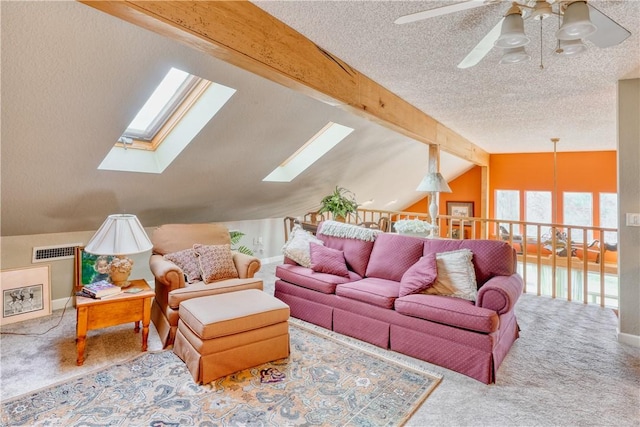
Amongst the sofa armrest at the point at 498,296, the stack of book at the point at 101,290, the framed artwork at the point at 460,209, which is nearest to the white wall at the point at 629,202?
the sofa armrest at the point at 498,296

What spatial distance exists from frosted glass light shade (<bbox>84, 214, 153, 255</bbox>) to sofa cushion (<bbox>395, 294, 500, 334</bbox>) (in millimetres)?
2092

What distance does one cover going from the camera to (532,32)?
2230mm

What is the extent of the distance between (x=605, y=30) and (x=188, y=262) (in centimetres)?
334

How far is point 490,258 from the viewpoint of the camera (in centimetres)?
283

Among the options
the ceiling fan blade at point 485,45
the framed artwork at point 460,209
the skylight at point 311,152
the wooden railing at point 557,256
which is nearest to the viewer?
the ceiling fan blade at point 485,45

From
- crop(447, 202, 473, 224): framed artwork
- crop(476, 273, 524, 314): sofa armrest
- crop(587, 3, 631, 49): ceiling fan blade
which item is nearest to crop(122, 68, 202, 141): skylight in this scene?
crop(587, 3, 631, 49): ceiling fan blade

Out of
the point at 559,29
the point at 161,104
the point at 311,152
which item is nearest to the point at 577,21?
the point at 559,29

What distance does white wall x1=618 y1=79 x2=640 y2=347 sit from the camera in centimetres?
295

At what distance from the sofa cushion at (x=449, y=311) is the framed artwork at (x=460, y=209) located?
6613 millimetres

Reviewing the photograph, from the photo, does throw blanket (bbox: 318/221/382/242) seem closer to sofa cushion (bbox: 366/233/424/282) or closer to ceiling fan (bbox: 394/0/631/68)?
sofa cushion (bbox: 366/233/424/282)

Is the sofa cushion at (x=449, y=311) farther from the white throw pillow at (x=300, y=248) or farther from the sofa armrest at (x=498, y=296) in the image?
the white throw pillow at (x=300, y=248)

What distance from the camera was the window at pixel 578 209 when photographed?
723 cm

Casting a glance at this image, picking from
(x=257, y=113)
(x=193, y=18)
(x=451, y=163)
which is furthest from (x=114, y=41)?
(x=451, y=163)

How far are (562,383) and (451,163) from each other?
19.5 ft
